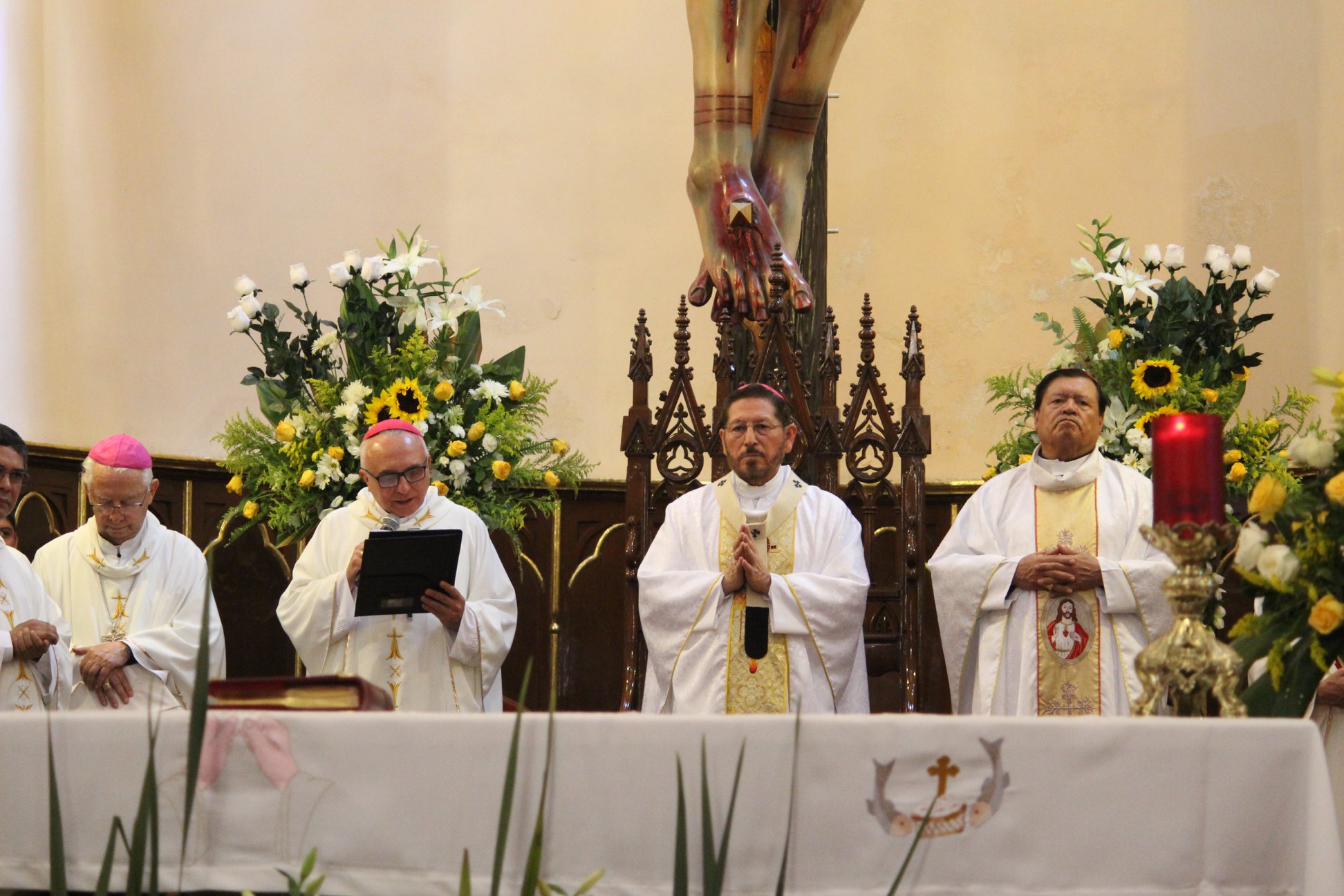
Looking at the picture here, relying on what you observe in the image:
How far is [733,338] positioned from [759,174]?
2.00ft

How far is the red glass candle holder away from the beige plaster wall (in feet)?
16.8

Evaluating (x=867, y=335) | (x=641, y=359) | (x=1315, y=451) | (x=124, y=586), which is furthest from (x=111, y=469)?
(x=1315, y=451)

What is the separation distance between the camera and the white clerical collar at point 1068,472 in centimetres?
519

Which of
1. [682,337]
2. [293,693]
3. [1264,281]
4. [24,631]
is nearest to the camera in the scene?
[293,693]

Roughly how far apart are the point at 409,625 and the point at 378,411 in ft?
3.05

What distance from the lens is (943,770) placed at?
2.56m

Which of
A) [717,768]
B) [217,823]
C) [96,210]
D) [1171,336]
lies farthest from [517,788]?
[96,210]

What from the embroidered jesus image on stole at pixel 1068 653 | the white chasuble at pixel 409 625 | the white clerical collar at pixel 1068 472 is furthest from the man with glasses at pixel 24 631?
the white clerical collar at pixel 1068 472

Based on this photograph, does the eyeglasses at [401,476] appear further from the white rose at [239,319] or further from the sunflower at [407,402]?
the white rose at [239,319]

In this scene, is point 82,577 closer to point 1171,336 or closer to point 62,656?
point 62,656

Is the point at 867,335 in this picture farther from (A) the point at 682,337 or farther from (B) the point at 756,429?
(B) the point at 756,429

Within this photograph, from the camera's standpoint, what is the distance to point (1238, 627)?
10.3 feet

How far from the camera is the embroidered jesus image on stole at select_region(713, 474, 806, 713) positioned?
5.04 m

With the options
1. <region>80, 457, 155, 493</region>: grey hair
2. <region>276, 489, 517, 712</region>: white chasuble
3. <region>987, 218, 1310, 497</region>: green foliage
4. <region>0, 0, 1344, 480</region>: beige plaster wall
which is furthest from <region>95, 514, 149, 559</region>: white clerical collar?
<region>987, 218, 1310, 497</region>: green foliage
